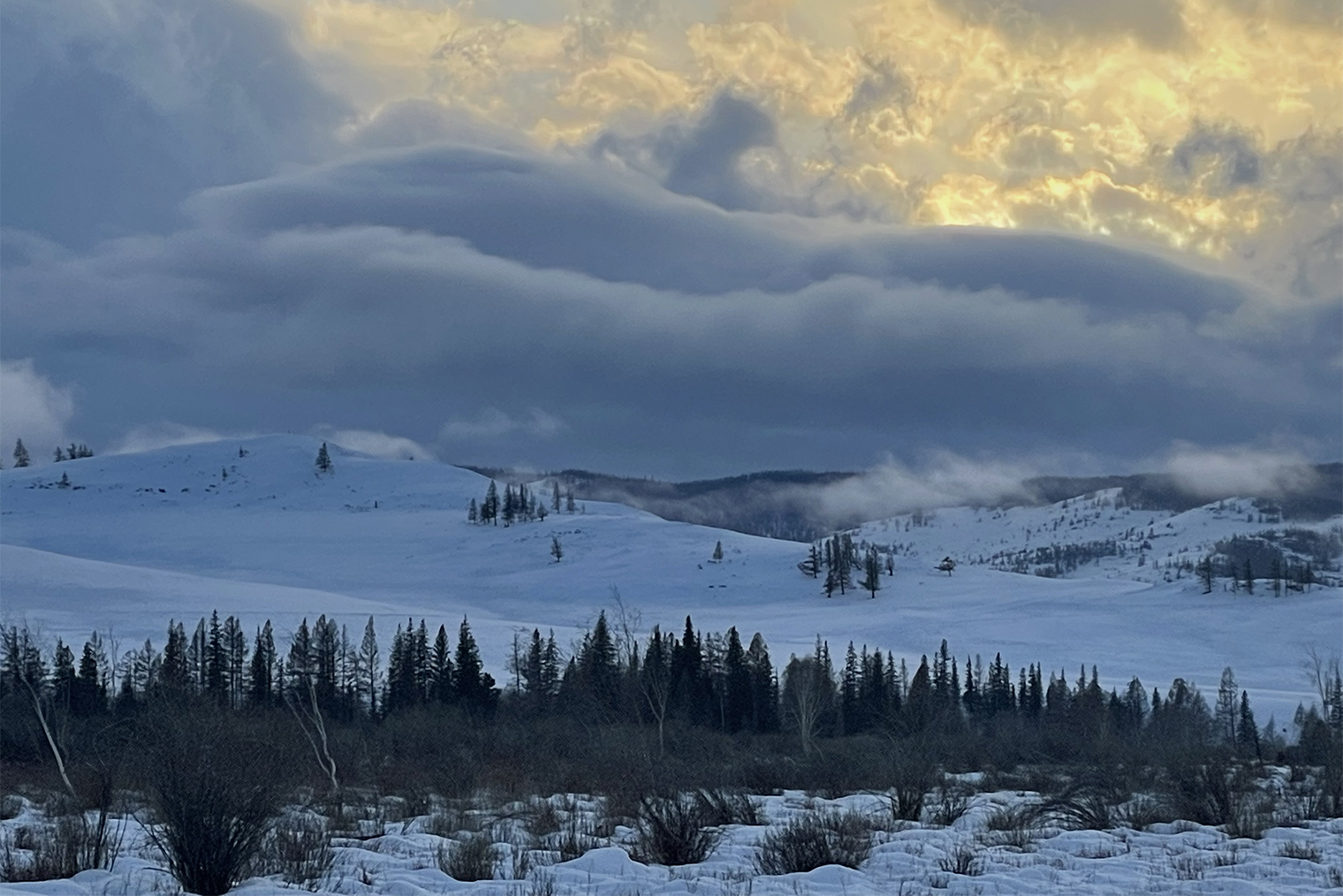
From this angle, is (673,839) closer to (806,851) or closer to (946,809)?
(806,851)

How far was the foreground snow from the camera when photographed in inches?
701

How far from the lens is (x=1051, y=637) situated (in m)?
158

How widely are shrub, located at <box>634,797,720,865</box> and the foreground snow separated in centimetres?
31

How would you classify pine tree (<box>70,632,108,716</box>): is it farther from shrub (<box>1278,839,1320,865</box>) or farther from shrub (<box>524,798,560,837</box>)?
shrub (<box>1278,839,1320,865</box>)

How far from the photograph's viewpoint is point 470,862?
1953cm

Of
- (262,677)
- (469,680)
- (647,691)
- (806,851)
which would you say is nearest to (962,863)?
(806,851)

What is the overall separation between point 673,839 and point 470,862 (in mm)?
3701

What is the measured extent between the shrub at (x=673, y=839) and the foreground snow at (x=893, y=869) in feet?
1.02

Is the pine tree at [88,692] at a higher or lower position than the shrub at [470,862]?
lower

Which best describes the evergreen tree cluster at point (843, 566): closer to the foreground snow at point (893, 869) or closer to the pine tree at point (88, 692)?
the pine tree at point (88, 692)

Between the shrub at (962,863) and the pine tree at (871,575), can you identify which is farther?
the pine tree at (871,575)

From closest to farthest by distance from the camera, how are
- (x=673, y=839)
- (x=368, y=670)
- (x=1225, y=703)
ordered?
(x=673, y=839)
(x=368, y=670)
(x=1225, y=703)

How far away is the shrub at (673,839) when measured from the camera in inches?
847

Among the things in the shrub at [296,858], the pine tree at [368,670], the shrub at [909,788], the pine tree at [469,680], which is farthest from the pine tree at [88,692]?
the shrub at [296,858]
